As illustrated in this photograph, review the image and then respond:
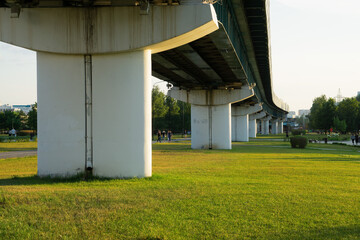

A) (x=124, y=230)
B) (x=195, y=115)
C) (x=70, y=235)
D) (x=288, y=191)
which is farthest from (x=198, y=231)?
(x=195, y=115)

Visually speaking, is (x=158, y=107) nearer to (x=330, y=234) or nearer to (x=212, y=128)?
(x=212, y=128)

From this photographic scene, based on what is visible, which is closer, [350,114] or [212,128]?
[212,128]

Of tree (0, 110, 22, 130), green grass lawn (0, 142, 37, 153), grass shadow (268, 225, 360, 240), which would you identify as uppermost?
tree (0, 110, 22, 130)

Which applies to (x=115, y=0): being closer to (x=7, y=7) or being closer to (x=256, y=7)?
(x=7, y=7)

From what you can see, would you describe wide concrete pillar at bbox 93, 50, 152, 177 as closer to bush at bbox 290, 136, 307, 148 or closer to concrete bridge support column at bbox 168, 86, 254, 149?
concrete bridge support column at bbox 168, 86, 254, 149

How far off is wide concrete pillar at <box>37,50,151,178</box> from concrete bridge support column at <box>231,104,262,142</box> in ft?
172

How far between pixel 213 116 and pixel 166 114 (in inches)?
2930

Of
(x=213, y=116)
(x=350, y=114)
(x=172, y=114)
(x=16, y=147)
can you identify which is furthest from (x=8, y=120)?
(x=350, y=114)

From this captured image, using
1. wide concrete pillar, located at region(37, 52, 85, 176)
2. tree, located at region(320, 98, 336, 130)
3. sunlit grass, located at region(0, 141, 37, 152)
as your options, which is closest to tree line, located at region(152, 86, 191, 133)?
tree, located at region(320, 98, 336, 130)

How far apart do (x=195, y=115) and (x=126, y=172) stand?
26.3 m

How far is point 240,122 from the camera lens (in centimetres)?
6606

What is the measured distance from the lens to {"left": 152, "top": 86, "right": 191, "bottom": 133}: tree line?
101 meters

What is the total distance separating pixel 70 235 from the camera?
654 centimetres

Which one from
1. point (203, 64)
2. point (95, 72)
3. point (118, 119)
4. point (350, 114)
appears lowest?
point (118, 119)
